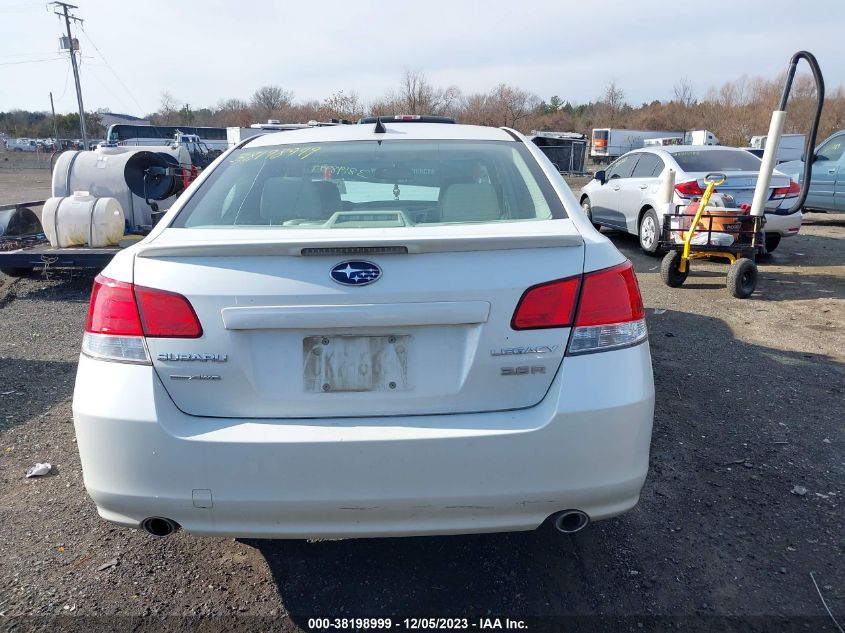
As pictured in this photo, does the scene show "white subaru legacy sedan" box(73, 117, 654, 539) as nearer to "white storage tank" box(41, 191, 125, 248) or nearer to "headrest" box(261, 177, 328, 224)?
"headrest" box(261, 177, 328, 224)

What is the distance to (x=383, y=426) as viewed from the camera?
203 centimetres

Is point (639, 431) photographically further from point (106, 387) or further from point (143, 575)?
point (143, 575)

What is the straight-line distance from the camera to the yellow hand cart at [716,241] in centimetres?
720

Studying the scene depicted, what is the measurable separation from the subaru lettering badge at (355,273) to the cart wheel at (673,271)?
6.39 metres

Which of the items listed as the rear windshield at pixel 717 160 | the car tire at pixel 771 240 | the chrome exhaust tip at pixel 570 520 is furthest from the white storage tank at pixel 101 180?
the car tire at pixel 771 240

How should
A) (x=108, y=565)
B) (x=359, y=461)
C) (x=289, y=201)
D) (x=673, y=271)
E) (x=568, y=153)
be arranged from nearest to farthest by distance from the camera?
(x=359, y=461)
(x=108, y=565)
(x=289, y=201)
(x=673, y=271)
(x=568, y=153)

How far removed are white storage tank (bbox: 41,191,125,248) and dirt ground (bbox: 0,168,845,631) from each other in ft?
11.8

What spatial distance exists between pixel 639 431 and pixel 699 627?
0.79 m

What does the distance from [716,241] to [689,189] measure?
1.62m

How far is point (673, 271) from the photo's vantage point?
7.62 m

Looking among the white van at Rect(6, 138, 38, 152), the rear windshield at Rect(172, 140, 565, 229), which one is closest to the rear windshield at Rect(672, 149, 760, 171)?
the rear windshield at Rect(172, 140, 565, 229)

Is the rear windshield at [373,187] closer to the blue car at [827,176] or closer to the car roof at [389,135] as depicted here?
the car roof at [389,135]

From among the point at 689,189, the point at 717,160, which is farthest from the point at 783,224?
the point at 689,189

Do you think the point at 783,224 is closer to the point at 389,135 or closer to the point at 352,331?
the point at 389,135
